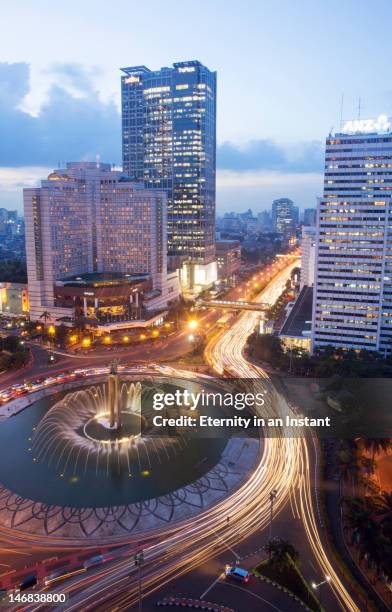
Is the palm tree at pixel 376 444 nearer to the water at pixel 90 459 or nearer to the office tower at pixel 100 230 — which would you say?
the water at pixel 90 459

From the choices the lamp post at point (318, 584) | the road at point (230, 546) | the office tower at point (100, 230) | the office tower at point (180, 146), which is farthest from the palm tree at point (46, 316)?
the lamp post at point (318, 584)

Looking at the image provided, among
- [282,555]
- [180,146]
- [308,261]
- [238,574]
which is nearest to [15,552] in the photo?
[238,574]

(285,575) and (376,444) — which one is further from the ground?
(376,444)

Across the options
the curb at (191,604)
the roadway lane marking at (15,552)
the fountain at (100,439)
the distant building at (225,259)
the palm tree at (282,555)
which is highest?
the distant building at (225,259)

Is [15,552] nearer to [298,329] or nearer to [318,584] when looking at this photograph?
[318,584]

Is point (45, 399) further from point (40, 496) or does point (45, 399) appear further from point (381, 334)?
point (381, 334)

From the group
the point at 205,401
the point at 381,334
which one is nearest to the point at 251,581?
the point at 205,401
